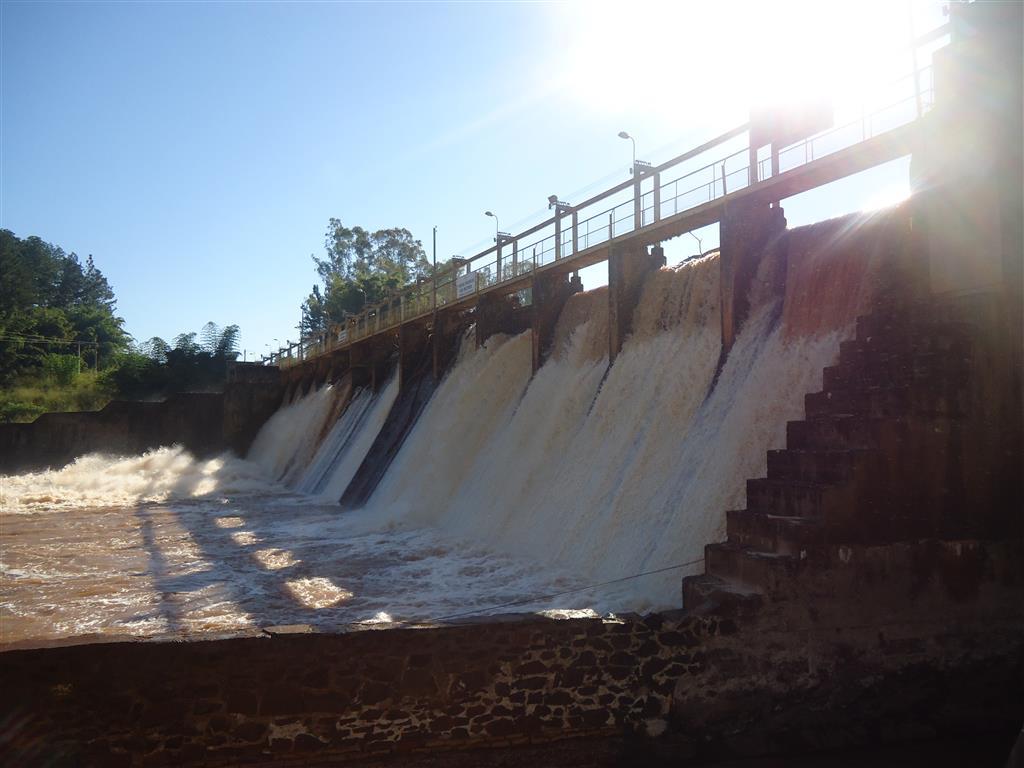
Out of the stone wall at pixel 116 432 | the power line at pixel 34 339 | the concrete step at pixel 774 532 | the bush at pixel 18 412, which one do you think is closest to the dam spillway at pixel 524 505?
the concrete step at pixel 774 532

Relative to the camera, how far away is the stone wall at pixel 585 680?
5.88 metres

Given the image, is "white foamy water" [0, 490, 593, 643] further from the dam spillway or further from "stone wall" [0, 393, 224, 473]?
"stone wall" [0, 393, 224, 473]

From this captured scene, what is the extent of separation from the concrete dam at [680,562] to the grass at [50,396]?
3748cm

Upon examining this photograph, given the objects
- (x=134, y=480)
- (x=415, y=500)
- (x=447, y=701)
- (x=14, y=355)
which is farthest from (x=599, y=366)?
(x=14, y=355)

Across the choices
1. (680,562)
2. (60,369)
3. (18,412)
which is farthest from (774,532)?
(60,369)

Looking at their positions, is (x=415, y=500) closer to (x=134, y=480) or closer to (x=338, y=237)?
(x=134, y=480)

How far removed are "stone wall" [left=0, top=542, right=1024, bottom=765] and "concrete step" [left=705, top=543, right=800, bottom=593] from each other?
0.64 ft

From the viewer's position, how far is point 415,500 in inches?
734

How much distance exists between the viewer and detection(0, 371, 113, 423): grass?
1937 inches

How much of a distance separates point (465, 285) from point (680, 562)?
14718 mm

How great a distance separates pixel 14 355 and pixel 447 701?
202 feet

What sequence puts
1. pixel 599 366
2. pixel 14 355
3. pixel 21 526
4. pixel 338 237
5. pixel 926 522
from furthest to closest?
pixel 338 237 < pixel 14 355 < pixel 21 526 < pixel 599 366 < pixel 926 522

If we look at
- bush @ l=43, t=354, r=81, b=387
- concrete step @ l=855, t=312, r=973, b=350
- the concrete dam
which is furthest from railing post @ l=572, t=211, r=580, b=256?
bush @ l=43, t=354, r=81, b=387

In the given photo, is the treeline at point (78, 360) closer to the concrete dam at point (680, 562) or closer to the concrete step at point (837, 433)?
the concrete dam at point (680, 562)
